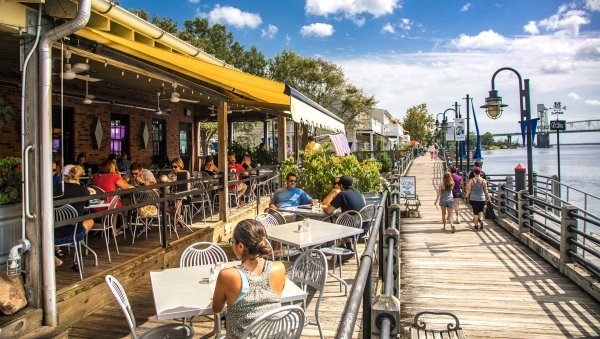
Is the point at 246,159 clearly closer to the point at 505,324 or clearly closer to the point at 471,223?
the point at 471,223

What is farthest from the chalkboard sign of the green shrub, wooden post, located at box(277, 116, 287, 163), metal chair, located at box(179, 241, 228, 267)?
the green shrub

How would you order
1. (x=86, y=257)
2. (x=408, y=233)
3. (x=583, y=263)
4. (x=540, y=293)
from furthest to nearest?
(x=408, y=233), (x=583, y=263), (x=540, y=293), (x=86, y=257)

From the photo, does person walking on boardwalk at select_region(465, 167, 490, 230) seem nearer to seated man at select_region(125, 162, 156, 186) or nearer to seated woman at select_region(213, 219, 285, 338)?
seated man at select_region(125, 162, 156, 186)

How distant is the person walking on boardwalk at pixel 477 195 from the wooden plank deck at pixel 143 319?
20.8 ft

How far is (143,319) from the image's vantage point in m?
4.46

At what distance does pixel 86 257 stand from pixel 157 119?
8.73 metres

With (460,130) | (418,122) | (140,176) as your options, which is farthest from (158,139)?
(418,122)

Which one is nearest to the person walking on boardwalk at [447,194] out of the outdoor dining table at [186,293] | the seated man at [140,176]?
the seated man at [140,176]

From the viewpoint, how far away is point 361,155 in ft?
90.0

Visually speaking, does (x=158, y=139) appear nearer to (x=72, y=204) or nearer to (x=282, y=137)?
(x=282, y=137)

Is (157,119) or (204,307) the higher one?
(157,119)

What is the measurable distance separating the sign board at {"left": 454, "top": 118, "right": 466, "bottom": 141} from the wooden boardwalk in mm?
10595

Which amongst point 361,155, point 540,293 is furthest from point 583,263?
point 361,155

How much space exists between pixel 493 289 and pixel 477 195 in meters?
4.50
